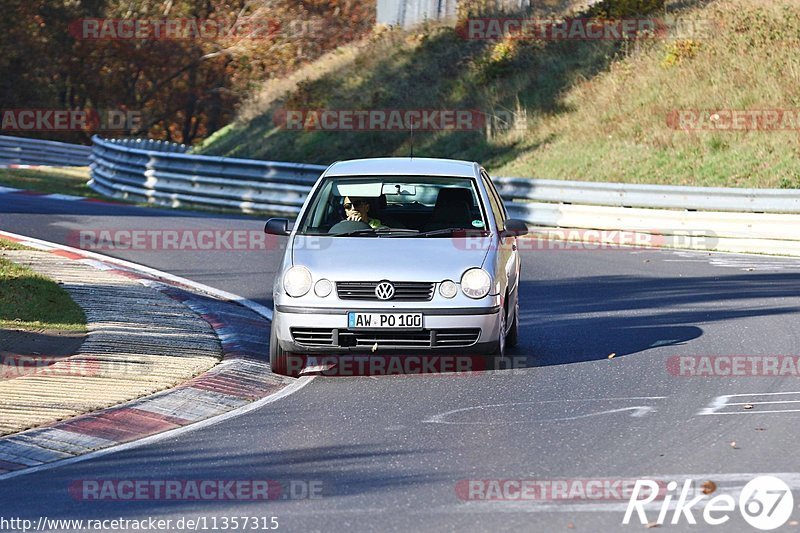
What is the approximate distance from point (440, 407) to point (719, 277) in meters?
8.48

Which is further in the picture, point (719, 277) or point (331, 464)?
point (719, 277)

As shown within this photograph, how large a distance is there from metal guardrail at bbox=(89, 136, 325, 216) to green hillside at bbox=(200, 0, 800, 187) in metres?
5.18

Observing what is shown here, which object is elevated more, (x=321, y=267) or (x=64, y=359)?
(x=321, y=267)

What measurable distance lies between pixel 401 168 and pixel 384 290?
5.79ft

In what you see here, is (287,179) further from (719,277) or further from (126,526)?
(126,526)

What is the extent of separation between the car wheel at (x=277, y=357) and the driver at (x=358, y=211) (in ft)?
4.46

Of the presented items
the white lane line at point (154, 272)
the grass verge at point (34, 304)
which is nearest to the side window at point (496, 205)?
the white lane line at point (154, 272)

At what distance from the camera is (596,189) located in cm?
2245

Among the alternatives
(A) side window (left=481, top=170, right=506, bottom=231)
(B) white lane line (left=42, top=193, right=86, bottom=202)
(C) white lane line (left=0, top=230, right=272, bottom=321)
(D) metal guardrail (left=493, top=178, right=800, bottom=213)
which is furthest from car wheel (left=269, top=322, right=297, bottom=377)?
(B) white lane line (left=42, top=193, right=86, bottom=202)

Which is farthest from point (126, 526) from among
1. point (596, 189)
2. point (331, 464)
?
point (596, 189)

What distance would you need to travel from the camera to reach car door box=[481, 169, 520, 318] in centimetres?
1093

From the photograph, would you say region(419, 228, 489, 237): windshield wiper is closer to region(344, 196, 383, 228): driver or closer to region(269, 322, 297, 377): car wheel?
region(344, 196, 383, 228): driver

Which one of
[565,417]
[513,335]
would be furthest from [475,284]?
[565,417]

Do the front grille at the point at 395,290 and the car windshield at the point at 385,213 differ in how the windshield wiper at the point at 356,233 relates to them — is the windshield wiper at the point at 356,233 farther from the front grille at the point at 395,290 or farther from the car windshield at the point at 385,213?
the front grille at the point at 395,290
